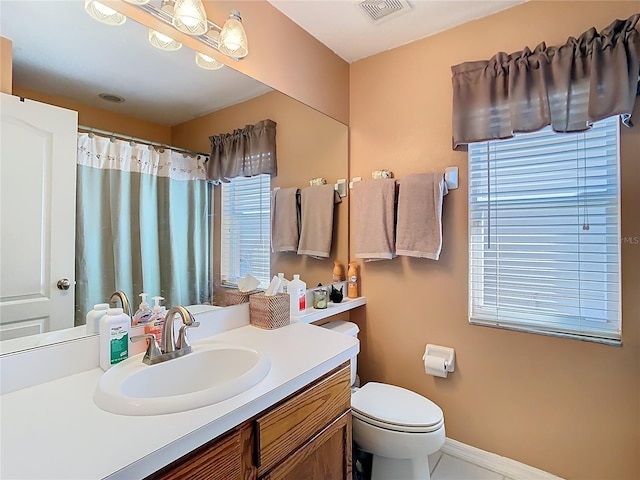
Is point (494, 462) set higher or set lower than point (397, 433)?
lower

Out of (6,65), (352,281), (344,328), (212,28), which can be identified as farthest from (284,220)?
(6,65)

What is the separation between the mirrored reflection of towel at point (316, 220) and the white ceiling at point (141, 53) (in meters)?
0.65

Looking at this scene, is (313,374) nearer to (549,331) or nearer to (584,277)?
(549,331)

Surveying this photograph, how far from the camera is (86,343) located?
3.35ft

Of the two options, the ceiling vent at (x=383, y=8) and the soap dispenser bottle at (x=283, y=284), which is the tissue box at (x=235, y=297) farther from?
the ceiling vent at (x=383, y=8)

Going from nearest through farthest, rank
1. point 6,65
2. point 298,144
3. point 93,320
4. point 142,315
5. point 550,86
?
point 6,65 < point 93,320 < point 142,315 < point 550,86 < point 298,144

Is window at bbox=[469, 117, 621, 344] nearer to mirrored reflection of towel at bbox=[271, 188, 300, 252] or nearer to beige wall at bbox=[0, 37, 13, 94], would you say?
mirrored reflection of towel at bbox=[271, 188, 300, 252]

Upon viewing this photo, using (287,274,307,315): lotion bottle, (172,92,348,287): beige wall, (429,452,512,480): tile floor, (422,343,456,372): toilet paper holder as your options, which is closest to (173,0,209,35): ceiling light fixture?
(172,92,348,287): beige wall

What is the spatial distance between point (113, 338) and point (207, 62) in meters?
1.14

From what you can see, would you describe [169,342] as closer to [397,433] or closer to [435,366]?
[397,433]

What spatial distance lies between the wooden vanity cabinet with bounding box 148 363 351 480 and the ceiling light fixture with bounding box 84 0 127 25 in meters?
1.35

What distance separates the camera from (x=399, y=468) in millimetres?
1419

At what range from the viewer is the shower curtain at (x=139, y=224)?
1068 millimetres

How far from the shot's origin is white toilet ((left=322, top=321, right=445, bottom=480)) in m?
1.34
